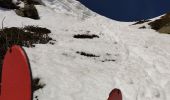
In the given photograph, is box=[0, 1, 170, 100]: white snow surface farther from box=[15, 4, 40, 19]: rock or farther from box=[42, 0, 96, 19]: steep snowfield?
box=[42, 0, 96, 19]: steep snowfield

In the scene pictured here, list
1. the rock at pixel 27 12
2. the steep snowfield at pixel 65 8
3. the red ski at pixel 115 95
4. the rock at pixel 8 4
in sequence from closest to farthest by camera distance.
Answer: the red ski at pixel 115 95 < the rock at pixel 27 12 < the rock at pixel 8 4 < the steep snowfield at pixel 65 8

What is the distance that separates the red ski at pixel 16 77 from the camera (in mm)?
3313

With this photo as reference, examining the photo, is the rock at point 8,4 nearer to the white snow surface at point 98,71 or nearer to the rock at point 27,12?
the rock at point 27,12

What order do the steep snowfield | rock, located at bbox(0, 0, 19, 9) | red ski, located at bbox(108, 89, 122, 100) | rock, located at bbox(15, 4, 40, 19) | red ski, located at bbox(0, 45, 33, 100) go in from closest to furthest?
red ski, located at bbox(0, 45, 33, 100), red ski, located at bbox(108, 89, 122, 100), rock, located at bbox(15, 4, 40, 19), rock, located at bbox(0, 0, 19, 9), the steep snowfield

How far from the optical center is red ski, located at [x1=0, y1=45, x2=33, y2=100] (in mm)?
3313

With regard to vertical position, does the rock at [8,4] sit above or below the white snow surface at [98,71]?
above

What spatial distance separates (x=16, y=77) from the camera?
3.57m

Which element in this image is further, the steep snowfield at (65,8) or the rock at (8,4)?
the steep snowfield at (65,8)

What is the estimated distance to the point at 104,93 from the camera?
10.4 meters

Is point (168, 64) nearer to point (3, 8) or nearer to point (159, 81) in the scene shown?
point (159, 81)

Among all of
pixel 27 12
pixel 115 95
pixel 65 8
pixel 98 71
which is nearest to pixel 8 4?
pixel 27 12

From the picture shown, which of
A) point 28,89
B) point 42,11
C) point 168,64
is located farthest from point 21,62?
point 42,11

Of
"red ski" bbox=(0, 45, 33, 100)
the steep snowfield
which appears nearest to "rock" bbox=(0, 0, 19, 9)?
the steep snowfield

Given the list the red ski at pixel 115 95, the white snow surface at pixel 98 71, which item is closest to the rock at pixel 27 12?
the white snow surface at pixel 98 71
